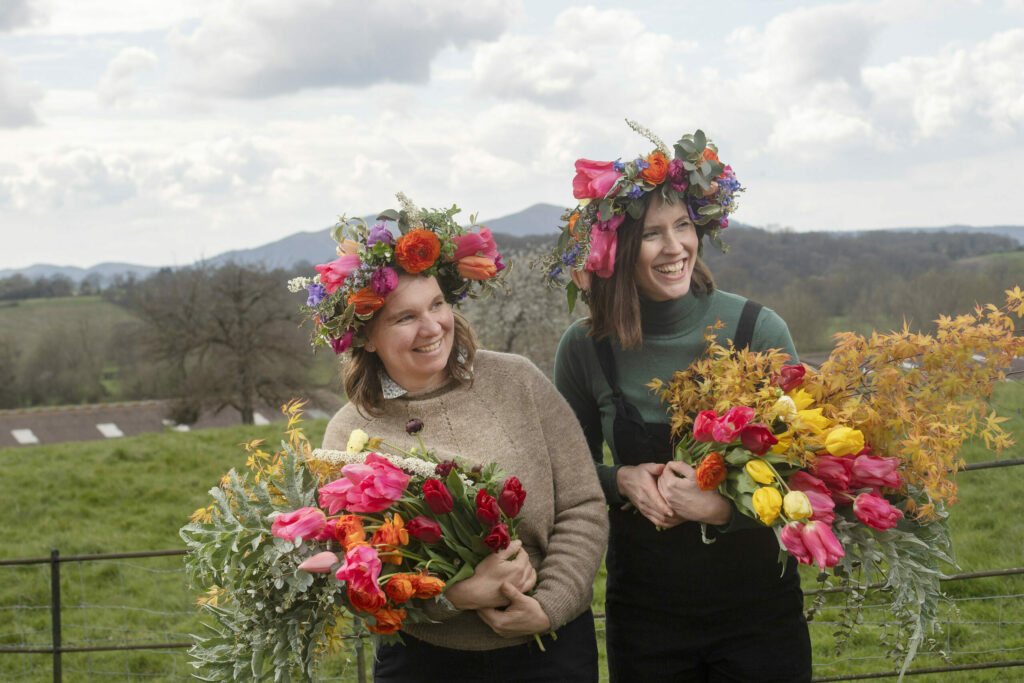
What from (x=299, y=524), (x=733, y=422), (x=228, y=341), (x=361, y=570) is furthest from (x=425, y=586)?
(x=228, y=341)

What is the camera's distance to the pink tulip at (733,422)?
224cm

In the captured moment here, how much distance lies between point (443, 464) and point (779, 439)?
0.94m

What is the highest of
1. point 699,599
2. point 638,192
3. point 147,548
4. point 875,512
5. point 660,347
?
point 638,192

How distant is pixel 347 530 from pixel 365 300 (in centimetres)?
79

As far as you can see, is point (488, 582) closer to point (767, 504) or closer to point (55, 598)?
point (767, 504)

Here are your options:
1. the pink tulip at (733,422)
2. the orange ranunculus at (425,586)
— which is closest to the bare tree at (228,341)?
the orange ranunculus at (425,586)

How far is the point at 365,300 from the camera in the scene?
264 centimetres

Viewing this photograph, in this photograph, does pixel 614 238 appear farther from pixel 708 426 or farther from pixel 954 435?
pixel 954 435

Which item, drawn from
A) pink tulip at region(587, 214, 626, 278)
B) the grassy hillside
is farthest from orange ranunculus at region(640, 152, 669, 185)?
the grassy hillside

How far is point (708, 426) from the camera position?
232 centimetres

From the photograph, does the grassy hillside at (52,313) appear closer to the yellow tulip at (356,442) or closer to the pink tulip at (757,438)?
the yellow tulip at (356,442)

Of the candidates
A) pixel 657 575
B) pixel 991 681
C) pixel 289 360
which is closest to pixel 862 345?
pixel 657 575

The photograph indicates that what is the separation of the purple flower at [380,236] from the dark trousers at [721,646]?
1.55 metres

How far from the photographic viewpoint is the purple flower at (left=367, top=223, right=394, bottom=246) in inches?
105
